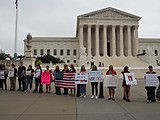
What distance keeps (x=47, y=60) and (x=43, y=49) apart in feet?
48.8

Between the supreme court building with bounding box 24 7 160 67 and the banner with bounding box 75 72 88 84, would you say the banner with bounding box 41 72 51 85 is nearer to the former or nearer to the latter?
the banner with bounding box 75 72 88 84

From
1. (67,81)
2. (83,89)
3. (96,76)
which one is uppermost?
(96,76)

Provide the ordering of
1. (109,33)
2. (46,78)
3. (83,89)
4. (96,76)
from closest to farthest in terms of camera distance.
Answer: (96,76)
(83,89)
(46,78)
(109,33)

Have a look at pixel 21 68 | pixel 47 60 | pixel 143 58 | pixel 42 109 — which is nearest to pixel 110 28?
pixel 143 58

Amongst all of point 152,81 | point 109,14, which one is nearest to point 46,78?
point 152,81

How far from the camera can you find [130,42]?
8012 centimetres

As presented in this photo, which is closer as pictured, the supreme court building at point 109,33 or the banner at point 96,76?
the banner at point 96,76

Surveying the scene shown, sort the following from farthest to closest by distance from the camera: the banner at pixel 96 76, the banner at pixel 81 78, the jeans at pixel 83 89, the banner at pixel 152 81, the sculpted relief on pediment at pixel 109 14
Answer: the sculpted relief on pediment at pixel 109 14, the banner at pixel 81 78, the jeans at pixel 83 89, the banner at pixel 96 76, the banner at pixel 152 81

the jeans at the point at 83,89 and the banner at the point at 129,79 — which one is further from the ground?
the banner at the point at 129,79

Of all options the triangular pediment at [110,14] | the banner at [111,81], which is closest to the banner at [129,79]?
the banner at [111,81]

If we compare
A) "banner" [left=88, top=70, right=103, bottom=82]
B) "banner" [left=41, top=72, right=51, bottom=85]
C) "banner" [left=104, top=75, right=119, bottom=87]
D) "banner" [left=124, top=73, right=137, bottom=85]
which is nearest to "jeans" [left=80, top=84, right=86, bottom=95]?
"banner" [left=88, top=70, right=103, bottom=82]

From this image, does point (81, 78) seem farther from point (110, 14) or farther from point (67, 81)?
point (110, 14)

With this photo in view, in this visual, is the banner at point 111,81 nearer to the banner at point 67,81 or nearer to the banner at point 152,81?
the banner at point 152,81

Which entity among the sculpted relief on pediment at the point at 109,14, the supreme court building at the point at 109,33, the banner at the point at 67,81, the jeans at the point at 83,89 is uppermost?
the sculpted relief on pediment at the point at 109,14
